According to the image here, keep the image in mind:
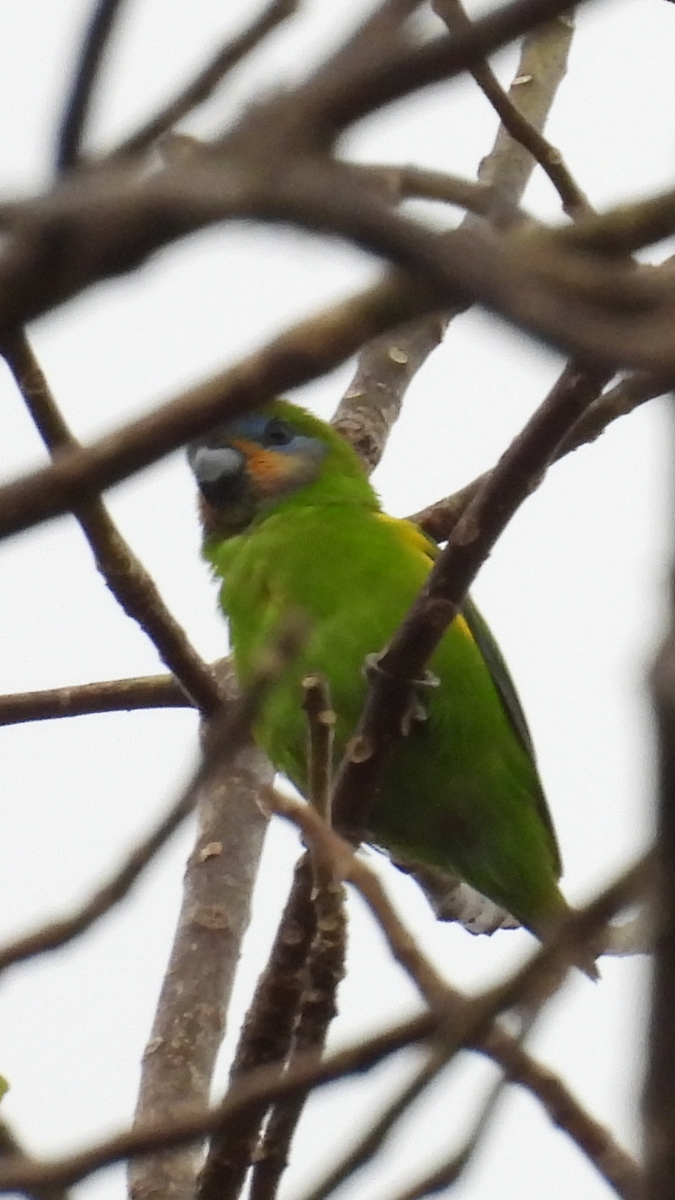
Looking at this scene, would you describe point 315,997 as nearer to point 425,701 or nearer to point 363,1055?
point 363,1055

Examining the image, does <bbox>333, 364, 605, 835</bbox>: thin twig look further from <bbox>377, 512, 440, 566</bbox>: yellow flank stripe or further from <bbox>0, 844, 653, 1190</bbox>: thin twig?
<bbox>377, 512, 440, 566</bbox>: yellow flank stripe

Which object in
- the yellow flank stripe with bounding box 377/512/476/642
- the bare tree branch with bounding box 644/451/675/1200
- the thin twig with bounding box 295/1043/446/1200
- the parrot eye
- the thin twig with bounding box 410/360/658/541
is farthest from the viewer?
the parrot eye

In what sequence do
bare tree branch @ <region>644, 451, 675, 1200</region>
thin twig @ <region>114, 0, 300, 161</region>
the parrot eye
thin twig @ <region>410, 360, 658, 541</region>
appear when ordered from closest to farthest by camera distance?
bare tree branch @ <region>644, 451, 675, 1200</region>
thin twig @ <region>114, 0, 300, 161</region>
thin twig @ <region>410, 360, 658, 541</region>
the parrot eye

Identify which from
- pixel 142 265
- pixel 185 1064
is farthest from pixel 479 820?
pixel 142 265

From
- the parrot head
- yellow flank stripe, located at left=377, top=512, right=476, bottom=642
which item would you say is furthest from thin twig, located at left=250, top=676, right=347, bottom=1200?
the parrot head

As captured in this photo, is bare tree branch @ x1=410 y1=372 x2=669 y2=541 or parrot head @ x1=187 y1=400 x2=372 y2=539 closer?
bare tree branch @ x1=410 y1=372 x2=669 y2=541

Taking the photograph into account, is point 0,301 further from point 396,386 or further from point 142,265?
point 396,386
